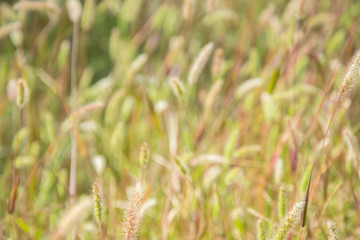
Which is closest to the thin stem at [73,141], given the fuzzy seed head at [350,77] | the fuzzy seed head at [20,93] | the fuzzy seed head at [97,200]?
the fuzzy seed head at [20,93]

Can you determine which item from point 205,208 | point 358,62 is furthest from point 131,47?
point 358,62

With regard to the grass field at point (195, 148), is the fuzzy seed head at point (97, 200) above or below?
below

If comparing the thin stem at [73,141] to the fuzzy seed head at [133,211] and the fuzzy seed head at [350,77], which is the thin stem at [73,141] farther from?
the fuzzy seed head at [350,77]

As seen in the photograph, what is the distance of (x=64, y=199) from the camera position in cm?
152

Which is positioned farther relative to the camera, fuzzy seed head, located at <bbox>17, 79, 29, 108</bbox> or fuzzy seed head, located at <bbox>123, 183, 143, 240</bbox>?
fuzzy seed head, located at <bbox>17, 79, 29, 108</bbox>

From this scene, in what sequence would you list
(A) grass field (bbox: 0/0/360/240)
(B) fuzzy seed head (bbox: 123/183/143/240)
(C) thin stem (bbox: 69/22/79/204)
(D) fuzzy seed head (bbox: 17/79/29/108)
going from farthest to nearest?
(C) thin stem (bbox: 69/22/79/204)
(A) grass field (bbox: 0/0/360/240)
(D) fuzzy seed head (bbox: 17/79/29/108)
(B) fuzzy seed head (bbox: 123/183/143/240)

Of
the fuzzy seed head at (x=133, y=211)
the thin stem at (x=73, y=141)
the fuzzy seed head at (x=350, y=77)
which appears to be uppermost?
the thin stem at (x=73, y=141)

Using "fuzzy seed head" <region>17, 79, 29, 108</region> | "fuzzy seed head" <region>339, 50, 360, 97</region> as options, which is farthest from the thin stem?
"fuzzy seed head" <region>339, 50, 360, 97</region>

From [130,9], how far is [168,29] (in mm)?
238

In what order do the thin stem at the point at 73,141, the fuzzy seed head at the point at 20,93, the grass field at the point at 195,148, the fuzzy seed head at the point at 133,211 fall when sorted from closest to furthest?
the fuzzy seed head at the point at 133,211 < the fuzzy seed head at the point at 20,93 < the grass field at the point at 195,148 < the thin stem at the point at 73,141

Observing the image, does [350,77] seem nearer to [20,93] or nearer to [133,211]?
[133,211]

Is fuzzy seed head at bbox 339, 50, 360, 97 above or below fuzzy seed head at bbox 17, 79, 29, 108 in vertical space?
below

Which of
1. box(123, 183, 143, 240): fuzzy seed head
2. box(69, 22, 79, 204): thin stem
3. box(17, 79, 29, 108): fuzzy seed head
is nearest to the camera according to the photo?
box(123, 183, 143, 240): fuzzy seed head

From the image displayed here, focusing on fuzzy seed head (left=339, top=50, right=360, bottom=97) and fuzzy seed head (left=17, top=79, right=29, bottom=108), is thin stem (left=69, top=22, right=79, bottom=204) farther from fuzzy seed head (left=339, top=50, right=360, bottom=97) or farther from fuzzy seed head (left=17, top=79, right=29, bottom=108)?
fuzzy seed head (left=339, top=50, right=360, bottom=97)
